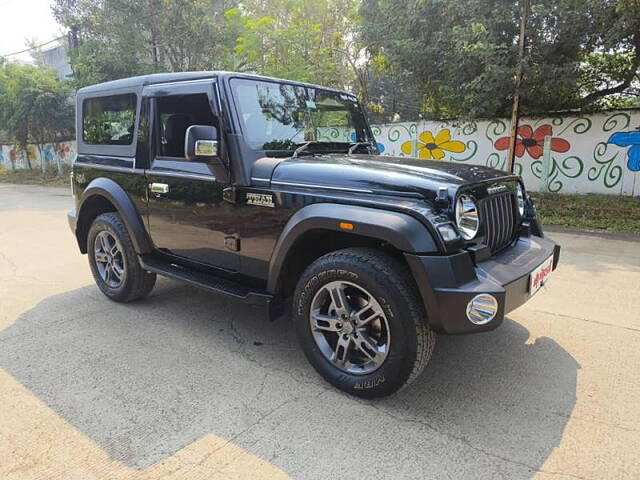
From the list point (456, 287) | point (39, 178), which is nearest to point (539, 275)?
point (456, 287)

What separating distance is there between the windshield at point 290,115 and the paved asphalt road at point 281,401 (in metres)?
1.55

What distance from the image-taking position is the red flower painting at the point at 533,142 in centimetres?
1025

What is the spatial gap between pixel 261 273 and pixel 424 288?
1254 millimetres

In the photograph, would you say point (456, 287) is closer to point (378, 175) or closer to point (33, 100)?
point (378, 175)

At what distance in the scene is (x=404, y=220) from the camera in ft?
7.79

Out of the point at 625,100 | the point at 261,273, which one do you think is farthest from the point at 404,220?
the point at 625,100

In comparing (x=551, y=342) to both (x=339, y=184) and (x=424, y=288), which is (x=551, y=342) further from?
(x=339, y=184)

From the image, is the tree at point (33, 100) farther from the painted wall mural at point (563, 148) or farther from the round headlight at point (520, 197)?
the round headlight at point (520, 197)

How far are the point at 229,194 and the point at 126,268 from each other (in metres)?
1.53

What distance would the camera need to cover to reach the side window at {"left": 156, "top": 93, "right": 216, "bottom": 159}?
331 cm

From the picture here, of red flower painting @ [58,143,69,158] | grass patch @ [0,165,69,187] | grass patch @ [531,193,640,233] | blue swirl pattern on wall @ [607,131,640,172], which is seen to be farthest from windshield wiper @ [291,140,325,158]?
red flower painting @ [58,143,69,158]

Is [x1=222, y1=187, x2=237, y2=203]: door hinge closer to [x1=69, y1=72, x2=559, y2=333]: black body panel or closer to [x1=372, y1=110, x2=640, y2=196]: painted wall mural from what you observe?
[x1=69, y1=72, x2=559, y2=333]: black body panel

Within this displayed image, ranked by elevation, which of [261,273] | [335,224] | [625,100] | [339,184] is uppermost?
[625,100]

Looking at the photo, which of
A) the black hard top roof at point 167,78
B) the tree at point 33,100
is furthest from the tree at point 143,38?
the black hard top roof at point 167,78
